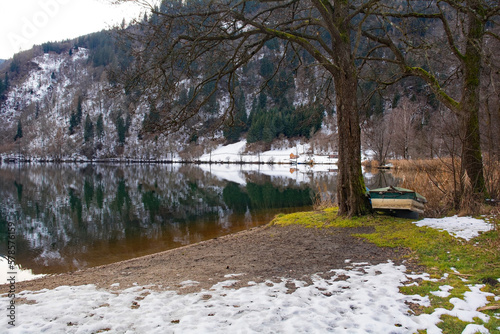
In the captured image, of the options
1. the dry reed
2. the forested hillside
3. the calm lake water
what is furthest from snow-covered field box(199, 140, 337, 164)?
the dry reed

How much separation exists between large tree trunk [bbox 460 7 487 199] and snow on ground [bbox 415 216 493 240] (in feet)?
4.85

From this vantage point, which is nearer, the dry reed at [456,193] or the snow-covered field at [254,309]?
the snow-covered field at [254,309]

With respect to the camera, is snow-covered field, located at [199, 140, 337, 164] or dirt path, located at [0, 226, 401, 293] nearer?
dirt path, located at [0, 226, 401, 293]

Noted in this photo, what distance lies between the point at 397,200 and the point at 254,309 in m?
5.95

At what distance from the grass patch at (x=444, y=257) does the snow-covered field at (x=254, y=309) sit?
11cm

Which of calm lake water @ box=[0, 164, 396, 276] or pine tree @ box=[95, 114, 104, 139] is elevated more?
pine tree @ box=[95, 114, 104, 139]

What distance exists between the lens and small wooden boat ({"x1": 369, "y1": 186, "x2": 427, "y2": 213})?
7.91 meters

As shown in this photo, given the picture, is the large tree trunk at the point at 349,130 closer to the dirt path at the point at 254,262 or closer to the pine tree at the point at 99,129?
the dirt path at the point at 254,262

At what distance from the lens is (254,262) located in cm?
577

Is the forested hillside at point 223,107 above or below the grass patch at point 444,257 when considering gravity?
above

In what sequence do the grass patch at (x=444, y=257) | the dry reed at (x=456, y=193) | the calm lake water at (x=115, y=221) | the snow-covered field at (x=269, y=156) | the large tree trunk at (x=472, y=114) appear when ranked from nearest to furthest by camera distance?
the grass patch at (x=444, y=257) → the dry reed at (x=456, y=193) → the large tree trunk at (x=472, y=114) → the calm lake water at (x=115, y=221) → the snow-covered field at (x=269, y=156)

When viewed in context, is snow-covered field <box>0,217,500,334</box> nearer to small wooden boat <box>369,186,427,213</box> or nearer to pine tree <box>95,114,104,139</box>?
small wooden boat <box>369,186,427,213</box>

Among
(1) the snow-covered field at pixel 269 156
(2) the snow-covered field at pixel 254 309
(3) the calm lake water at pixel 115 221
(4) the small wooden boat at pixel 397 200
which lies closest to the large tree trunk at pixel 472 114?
(4) the small wooden boat at pixel 397 200

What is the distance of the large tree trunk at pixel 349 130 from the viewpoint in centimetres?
811
